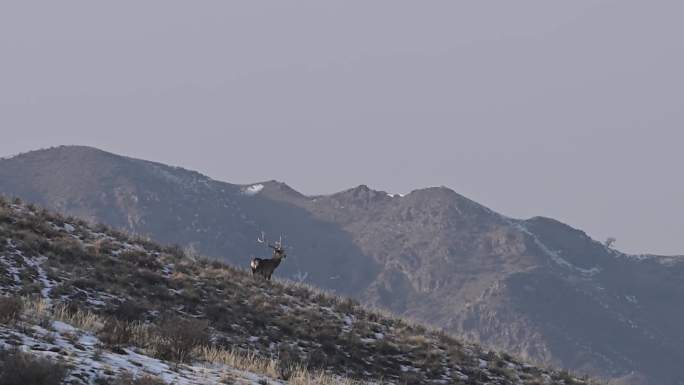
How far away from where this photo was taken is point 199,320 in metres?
22.2

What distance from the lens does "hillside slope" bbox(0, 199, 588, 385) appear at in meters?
15.7

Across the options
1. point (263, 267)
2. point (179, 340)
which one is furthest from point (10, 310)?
point (263, 267)

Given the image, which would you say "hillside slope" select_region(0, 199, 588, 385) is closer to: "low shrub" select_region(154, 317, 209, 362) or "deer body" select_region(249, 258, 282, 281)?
"low shrub" select_region(154, 317, 209, 362)

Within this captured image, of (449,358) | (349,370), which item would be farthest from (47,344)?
(449,358)

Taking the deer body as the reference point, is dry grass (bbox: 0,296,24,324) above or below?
below

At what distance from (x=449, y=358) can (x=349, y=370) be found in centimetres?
443

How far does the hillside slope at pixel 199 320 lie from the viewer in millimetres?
15664

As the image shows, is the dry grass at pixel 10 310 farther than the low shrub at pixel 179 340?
No

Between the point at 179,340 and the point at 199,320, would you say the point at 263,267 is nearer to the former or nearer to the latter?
the point at 199,320

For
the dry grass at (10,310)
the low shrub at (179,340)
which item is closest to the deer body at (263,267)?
the low shrub at (179,340)

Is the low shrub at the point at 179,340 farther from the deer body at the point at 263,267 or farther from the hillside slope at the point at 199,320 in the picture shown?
the deer body at the point at 263,267

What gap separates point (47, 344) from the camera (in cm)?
1364

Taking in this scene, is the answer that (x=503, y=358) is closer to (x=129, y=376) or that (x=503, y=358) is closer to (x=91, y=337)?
(x=91, y=337)

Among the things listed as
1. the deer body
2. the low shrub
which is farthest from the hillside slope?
the deer body
